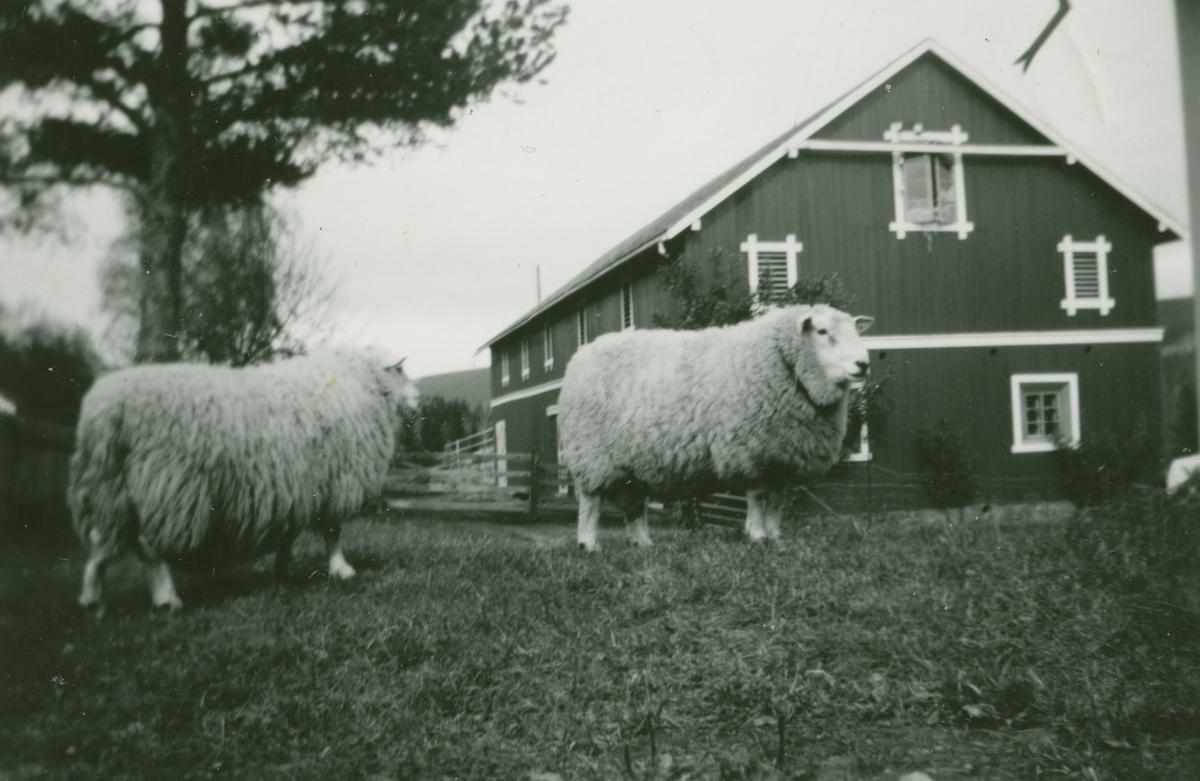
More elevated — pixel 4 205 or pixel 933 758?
pixel 4 205

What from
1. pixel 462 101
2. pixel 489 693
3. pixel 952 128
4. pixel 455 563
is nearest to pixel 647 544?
pixel 455 563

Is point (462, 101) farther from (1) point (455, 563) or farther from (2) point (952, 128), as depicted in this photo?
(2) point (952, 128)

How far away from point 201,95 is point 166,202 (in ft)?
1.63

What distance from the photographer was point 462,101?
401cm

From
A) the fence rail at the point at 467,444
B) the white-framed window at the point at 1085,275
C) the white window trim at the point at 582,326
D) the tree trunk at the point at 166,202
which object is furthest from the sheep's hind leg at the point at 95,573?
the white-framed window at the point at 1085,275

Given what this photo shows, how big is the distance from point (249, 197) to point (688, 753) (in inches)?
120

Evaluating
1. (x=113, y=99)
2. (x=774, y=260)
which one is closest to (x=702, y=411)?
(x=774, y=260)

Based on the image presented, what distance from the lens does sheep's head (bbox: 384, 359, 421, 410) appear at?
5.41 metres

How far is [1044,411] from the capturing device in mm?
8969

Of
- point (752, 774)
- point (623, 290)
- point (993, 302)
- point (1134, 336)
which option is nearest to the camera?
point (752, 774)

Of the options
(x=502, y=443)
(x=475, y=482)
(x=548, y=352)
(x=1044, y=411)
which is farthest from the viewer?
(x=502, y=443)

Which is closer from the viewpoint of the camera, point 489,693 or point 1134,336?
point 489,693

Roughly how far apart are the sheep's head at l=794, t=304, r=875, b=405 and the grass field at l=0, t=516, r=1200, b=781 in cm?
206

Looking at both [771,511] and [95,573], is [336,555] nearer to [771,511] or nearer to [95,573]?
[95,573]
